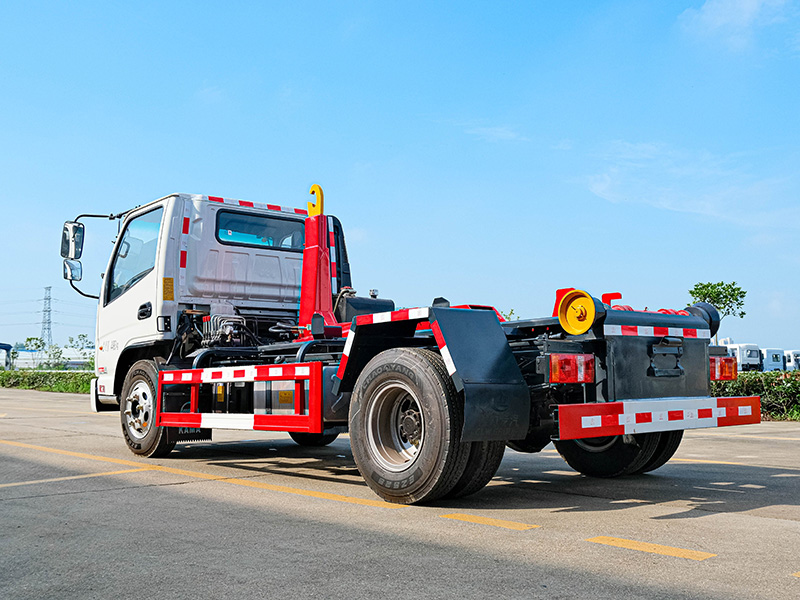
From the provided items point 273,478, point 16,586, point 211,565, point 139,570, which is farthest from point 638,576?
point 273,478

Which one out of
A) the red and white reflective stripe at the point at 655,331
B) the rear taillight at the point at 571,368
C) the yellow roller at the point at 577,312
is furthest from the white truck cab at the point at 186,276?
the red and white reflective stripe at the point at 655,331

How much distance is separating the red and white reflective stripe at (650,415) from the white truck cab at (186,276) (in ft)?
14.5

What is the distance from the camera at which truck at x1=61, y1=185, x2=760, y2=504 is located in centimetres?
530

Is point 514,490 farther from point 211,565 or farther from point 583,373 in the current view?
point 211,565

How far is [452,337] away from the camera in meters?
5.31

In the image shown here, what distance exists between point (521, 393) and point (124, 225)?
6150 mm

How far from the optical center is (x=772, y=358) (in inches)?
1932

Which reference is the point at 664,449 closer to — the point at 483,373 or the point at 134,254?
the point at 483,373

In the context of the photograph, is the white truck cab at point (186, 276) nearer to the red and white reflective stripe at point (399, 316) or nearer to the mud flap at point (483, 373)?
the red and white reflective stripe at point (399, 316)

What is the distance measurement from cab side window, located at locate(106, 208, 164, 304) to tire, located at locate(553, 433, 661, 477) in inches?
193

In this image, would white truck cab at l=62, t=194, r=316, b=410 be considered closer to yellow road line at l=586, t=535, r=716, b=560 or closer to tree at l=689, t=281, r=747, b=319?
yellow road line at l=586, t=535, r=716, b=560

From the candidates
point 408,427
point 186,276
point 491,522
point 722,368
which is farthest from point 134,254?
point 722,368

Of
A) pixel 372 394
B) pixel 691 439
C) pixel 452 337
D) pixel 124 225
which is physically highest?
pixel 124 225

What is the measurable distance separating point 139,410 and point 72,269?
6.17ft
